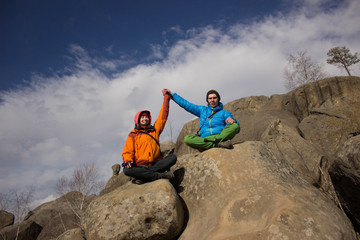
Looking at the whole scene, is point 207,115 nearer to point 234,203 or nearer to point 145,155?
point 145,155

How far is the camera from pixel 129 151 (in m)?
4.64

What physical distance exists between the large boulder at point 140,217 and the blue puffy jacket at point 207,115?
1938mm

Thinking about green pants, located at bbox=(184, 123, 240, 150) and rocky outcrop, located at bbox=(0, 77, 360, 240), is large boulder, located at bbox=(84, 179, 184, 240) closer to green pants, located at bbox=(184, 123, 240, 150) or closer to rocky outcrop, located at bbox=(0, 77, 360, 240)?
rocky outcrop, located at bbox=(0, 77, 360, 240)

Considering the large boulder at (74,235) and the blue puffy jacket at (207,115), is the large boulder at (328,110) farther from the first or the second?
the large boulder at (74,235)

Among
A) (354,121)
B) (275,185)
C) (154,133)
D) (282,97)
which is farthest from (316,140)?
(154,133)

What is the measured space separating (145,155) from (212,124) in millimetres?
1815

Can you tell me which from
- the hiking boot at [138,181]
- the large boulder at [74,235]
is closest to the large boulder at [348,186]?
the hiking boot at [138,181]

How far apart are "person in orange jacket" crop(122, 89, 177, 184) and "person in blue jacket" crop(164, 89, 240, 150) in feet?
2.47

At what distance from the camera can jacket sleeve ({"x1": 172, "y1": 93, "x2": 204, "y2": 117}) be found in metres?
5.98

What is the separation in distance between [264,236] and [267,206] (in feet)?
1.73

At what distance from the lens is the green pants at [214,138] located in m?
4.78

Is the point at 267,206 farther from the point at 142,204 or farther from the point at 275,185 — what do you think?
the point at 142,204

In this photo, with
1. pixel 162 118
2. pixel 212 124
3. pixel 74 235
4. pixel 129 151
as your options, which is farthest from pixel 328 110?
pixel 74 235

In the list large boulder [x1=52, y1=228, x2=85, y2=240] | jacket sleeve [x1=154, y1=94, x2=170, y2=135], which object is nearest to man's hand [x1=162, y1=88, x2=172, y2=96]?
jacket sleeve [x1=154, y1=94, x2=170, y2=135]
